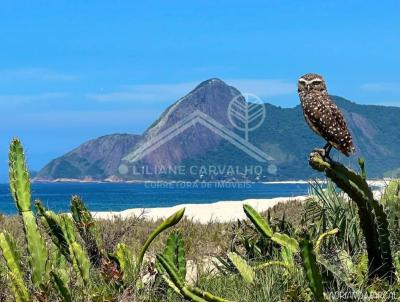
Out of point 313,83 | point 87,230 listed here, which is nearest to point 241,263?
point 313,83

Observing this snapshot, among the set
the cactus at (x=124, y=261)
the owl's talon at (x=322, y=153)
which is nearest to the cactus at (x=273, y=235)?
the owl's talon at (x=322, y=153)

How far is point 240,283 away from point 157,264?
2.56ft

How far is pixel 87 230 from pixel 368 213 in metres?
3.14

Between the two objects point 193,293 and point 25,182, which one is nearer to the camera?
point 193,293

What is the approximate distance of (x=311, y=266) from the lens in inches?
218

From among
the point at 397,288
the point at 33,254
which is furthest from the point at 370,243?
the point at 33,254

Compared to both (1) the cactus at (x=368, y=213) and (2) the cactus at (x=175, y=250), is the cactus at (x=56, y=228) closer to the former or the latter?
(2) the cactus at (x=175, y=250)

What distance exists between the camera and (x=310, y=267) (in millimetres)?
5535

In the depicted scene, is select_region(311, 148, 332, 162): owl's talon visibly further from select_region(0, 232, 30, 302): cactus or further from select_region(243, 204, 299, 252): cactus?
select_region(0, 232, 30, 302): cactus

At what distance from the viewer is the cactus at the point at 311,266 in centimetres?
543

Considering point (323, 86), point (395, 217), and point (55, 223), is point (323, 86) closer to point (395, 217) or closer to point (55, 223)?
point (395, 217)

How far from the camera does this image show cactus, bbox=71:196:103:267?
27.3ft

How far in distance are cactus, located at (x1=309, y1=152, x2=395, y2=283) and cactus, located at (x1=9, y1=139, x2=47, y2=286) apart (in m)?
2.62

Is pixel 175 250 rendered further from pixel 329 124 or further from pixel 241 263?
pixel 329 124
